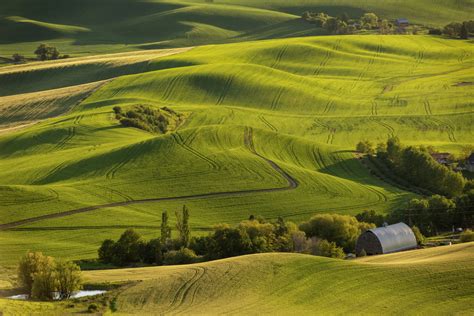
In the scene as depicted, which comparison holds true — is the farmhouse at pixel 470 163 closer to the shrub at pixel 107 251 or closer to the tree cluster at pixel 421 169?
the tree cluster at pixel 421 169

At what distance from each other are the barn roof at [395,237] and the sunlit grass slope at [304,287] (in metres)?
11.9

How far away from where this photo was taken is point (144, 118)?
11225 centimetres

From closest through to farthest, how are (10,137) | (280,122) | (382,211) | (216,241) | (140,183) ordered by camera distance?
(216,241)
(382,211)
(140,183)
(10,137)
(280,122)

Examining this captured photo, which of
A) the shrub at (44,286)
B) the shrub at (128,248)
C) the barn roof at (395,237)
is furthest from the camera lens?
the barn roof at (395,237)

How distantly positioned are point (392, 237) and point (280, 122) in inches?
2264

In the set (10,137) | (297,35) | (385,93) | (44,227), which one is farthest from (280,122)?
(297,35)

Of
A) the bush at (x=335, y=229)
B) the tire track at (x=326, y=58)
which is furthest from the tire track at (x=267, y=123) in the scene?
the bush at (x=335, y=229)

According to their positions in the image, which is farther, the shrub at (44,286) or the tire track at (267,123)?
the tire track at (267,123)

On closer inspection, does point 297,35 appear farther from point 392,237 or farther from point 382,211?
point 392,237

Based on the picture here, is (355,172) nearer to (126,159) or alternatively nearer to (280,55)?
(126,159)

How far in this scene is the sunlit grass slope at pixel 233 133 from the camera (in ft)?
251

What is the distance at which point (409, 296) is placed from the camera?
41.9 meters

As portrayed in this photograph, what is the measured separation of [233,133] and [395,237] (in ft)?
133

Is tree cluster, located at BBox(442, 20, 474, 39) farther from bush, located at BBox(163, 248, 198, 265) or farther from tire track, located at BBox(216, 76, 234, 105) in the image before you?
bush, located at BBox(163, 248, 198, 265)
